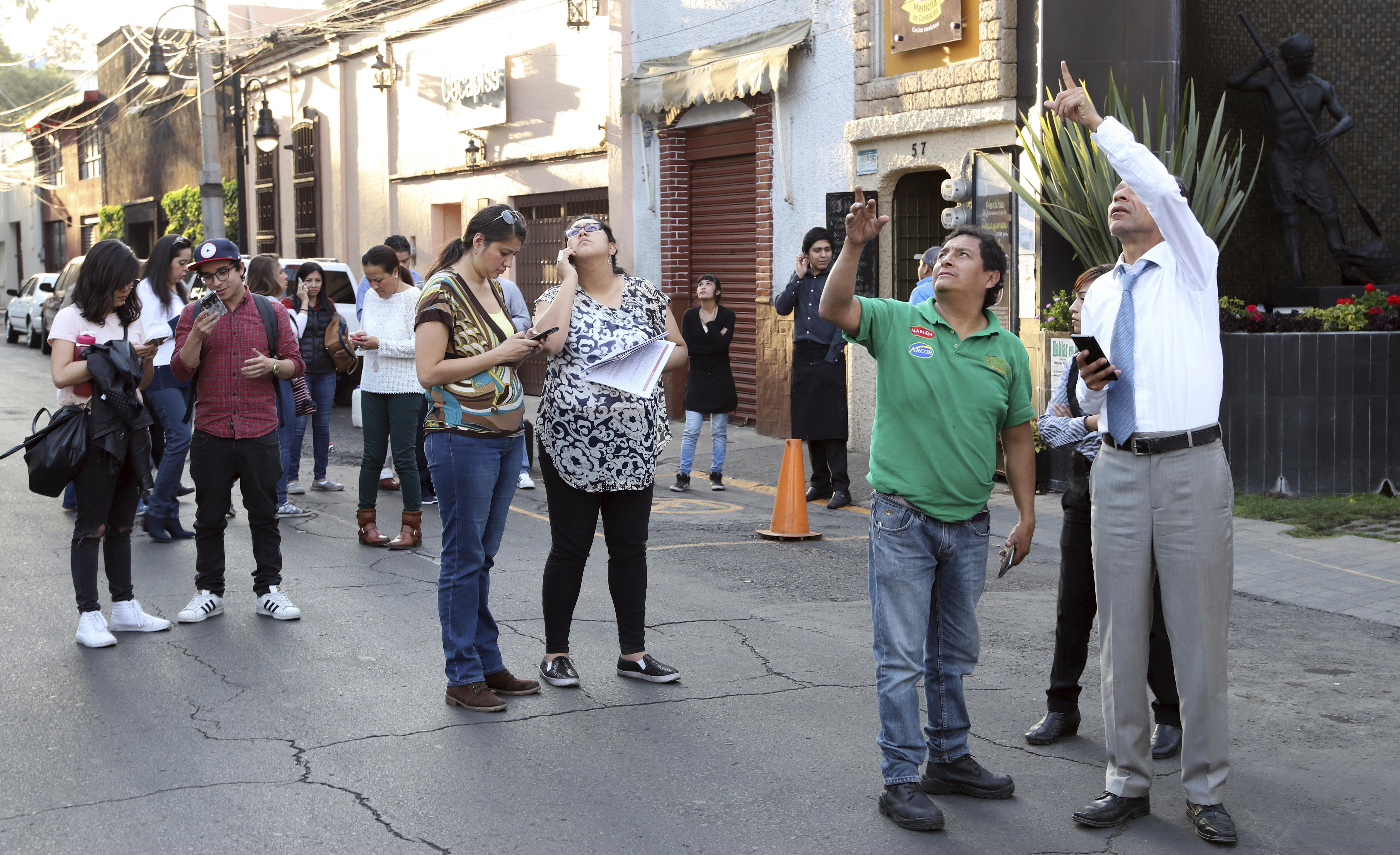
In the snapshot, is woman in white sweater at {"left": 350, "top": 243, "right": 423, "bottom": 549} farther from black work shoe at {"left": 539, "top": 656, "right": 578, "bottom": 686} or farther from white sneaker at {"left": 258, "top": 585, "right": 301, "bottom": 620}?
black work shoe at {"left": 539, "top": 656, "right": 578, "bottom": 686}

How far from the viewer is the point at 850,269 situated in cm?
390

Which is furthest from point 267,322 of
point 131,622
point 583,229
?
point 583,229

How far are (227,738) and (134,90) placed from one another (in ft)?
126

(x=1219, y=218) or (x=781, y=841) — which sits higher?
(x=1219, y=218)

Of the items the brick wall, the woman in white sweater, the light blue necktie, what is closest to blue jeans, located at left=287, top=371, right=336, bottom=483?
the woman in white sweater

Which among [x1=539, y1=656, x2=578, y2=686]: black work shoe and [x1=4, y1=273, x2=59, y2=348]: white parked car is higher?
[x1=4, y1=273, x2=59, y2=348]: white parked car

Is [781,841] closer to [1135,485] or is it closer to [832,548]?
[1135,485]

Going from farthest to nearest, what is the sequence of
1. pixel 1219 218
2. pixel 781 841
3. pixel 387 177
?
pixel 387 177 → pixel 1219 218 → pixel 781 841

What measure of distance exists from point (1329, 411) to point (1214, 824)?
6825mm

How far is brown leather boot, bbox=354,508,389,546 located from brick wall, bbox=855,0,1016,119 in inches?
244

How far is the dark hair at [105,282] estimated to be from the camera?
249 inches

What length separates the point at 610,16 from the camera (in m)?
16.4

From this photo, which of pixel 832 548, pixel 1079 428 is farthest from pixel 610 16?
pixel 1079 428

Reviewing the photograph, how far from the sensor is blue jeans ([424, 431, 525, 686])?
201 inches
